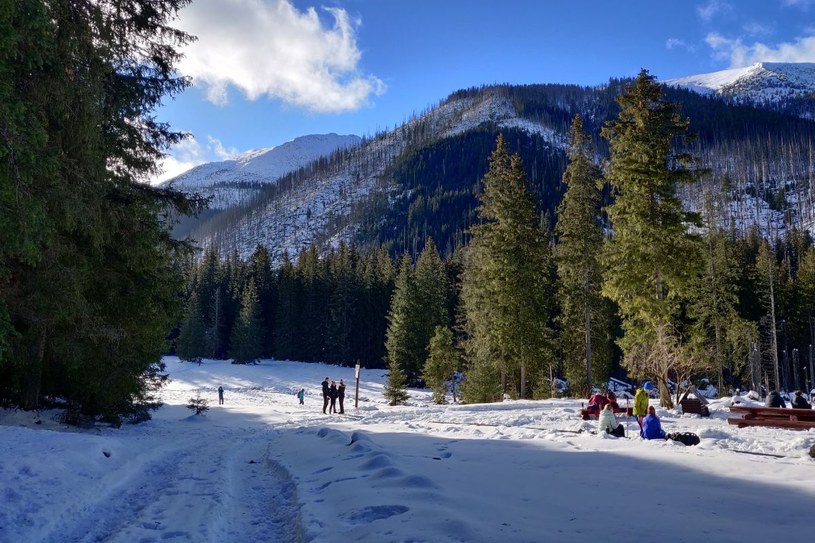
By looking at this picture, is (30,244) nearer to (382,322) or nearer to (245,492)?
(245,492)

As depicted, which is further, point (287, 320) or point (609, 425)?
point (287, 320)

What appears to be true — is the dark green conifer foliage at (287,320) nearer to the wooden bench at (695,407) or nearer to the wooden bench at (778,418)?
the wooden bench at (695,407)

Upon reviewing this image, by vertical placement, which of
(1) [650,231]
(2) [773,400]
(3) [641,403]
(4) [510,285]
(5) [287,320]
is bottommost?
(3) [641,403]

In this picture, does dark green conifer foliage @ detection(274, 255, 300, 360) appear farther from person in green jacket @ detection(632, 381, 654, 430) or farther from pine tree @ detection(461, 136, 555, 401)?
person in green jacket @ detection(632, 381, 654, 430)

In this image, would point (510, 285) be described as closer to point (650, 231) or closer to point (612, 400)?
point (650, 231)

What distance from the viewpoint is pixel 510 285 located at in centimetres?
2903

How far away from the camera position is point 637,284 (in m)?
20.0

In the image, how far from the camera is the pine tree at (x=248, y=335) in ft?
237

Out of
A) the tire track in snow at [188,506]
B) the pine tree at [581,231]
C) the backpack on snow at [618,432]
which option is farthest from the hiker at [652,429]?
the pine tree at [581,231]

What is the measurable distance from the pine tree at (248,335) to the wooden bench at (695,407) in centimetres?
6411

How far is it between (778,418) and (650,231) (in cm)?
768

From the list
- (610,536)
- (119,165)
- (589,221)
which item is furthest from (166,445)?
(589,221)

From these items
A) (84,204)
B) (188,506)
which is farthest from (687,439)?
(84,204)

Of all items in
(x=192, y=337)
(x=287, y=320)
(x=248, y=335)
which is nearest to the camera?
(x=248, y=335)
